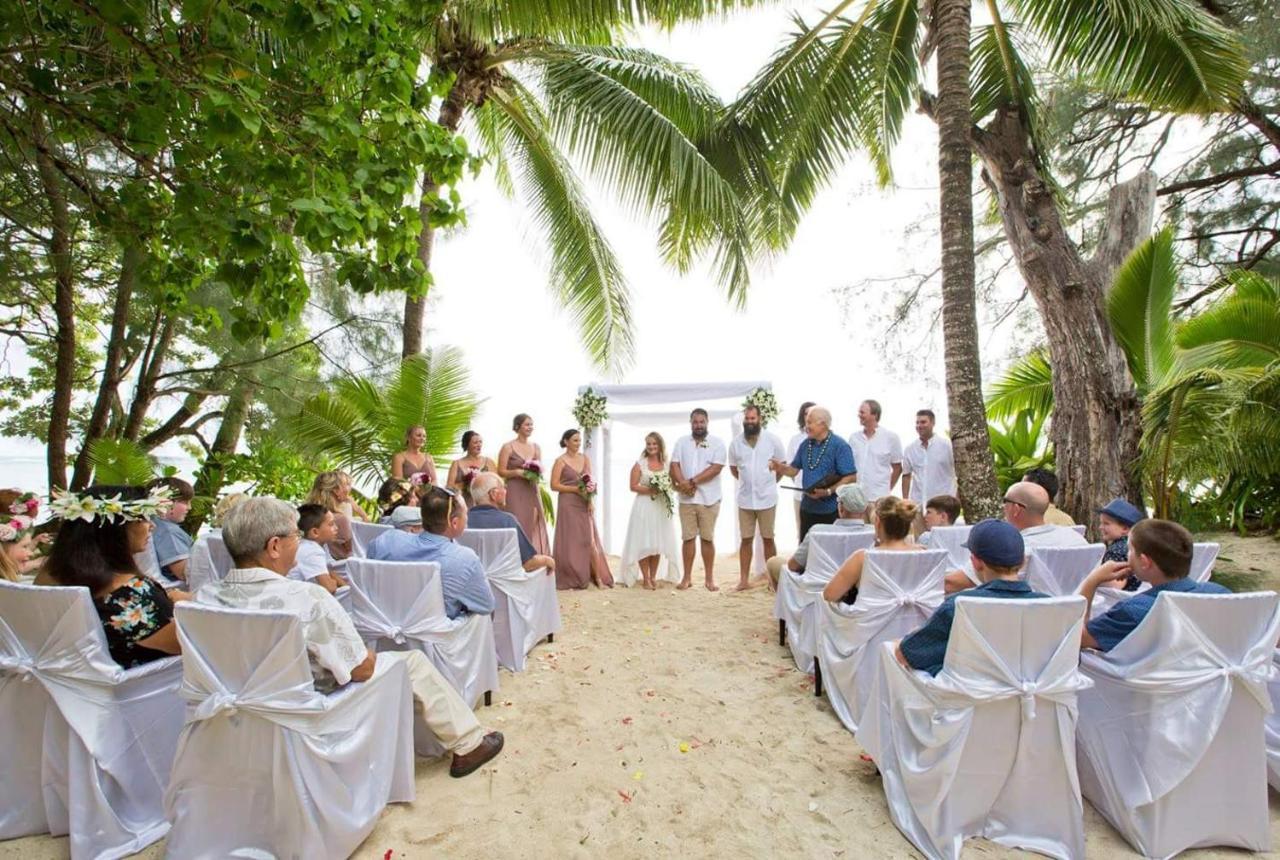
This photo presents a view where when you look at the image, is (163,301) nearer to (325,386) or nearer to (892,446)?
(325,386)

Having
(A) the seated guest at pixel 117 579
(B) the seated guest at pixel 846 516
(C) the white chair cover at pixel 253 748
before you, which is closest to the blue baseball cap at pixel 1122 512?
(B) the seated guest at pixel 846 516

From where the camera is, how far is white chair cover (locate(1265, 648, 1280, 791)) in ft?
10.5

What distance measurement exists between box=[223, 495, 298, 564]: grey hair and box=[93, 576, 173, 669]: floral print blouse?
21.4 inches

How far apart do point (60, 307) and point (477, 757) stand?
746 centimetres

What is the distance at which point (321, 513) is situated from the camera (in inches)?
167

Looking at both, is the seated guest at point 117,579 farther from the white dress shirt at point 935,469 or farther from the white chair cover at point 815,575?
the white dress shirt at point 935,469

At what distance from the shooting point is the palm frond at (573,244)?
10.7 m

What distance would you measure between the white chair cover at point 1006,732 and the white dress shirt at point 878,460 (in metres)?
5.49

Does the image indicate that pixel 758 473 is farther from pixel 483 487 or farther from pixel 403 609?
pixel 403 609

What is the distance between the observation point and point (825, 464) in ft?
22.9

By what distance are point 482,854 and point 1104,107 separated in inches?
536

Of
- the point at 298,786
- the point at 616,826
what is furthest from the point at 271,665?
the point at 616,826

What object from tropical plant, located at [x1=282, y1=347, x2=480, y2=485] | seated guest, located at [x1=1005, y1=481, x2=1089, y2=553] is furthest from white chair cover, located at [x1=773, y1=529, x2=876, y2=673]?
tropical plant, located at [x1=282, y1=347, x2=480, y2=485]

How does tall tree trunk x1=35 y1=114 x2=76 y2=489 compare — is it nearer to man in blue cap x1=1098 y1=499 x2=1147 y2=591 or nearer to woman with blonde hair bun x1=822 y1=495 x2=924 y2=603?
woman with blonde hair bun x1=822 y1=495 x2=924 y2=603
